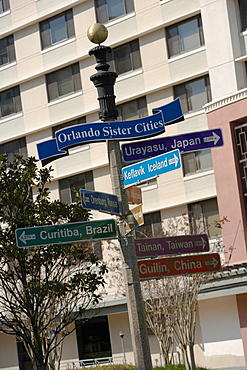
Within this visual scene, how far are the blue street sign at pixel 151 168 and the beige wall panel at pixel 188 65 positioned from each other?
73.6ft

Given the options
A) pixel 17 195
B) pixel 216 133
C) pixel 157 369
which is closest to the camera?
pixel 216 133

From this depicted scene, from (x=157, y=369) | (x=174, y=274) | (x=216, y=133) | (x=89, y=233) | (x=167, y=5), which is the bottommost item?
(x=157, y=369)

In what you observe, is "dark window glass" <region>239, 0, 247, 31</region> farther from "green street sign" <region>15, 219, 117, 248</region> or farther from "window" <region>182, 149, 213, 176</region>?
"green street sign" <region>15, 219, 117, 248</region>

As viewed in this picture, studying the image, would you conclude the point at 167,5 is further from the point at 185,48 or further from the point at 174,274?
the point at 174,274

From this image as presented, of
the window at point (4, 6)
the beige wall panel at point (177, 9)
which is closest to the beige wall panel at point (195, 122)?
the beige wall panel at point (177, 9)

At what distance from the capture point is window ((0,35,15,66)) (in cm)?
4103

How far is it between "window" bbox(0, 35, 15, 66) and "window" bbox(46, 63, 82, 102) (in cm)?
297

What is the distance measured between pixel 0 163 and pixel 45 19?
24.7 m

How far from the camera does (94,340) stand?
38125 millimetres

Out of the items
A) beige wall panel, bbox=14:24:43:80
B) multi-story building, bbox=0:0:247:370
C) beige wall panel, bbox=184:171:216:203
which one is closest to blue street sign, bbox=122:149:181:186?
multi-story building, bbox=0:0:247:370

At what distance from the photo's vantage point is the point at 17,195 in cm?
1570

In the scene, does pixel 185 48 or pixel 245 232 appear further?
pixel 185 48

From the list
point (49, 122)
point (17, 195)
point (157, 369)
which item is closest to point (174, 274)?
point (17, 195)

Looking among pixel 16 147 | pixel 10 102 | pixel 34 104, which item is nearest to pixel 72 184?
pixel 16 147
